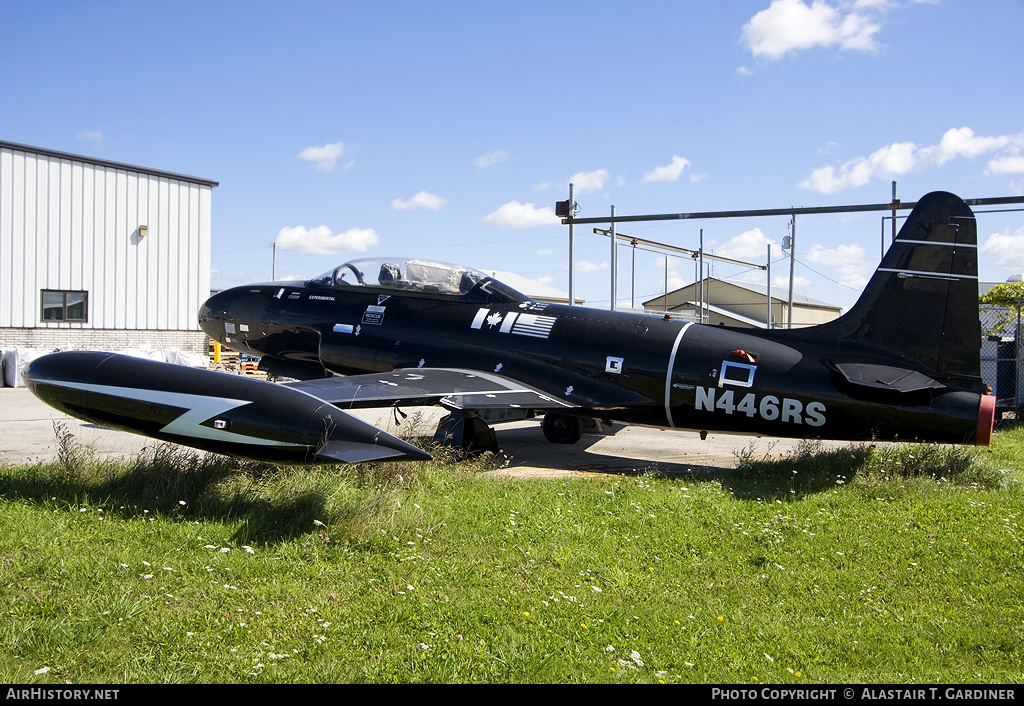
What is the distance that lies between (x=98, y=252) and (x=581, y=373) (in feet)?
71.5

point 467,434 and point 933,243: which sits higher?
point 933,243

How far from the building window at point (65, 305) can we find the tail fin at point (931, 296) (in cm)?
2471

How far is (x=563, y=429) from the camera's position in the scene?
13.1 meters

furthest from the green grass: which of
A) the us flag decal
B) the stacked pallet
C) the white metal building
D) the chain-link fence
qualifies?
the white metal building

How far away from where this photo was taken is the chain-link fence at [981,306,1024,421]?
1569cm

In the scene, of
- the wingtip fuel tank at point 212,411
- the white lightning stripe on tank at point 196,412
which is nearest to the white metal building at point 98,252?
the wingtip fuel tank at point 212,411

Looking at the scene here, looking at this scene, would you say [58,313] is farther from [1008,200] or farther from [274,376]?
[1008,200]

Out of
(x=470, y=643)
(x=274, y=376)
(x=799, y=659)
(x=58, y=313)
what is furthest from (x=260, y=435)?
(x=58, y=313)

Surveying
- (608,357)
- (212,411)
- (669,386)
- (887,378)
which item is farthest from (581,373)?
(212,411)

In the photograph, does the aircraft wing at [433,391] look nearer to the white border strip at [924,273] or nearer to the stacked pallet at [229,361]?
the white border strip at [924,273]

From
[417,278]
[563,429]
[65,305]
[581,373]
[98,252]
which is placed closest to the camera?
[581,373]

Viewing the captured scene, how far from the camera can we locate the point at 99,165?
84.1 feet

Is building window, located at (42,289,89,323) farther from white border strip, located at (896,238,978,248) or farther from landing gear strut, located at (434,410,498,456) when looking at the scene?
white border strip, located at (896,238,978,248)

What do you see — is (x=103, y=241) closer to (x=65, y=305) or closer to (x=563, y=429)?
(x=65, y=305)
